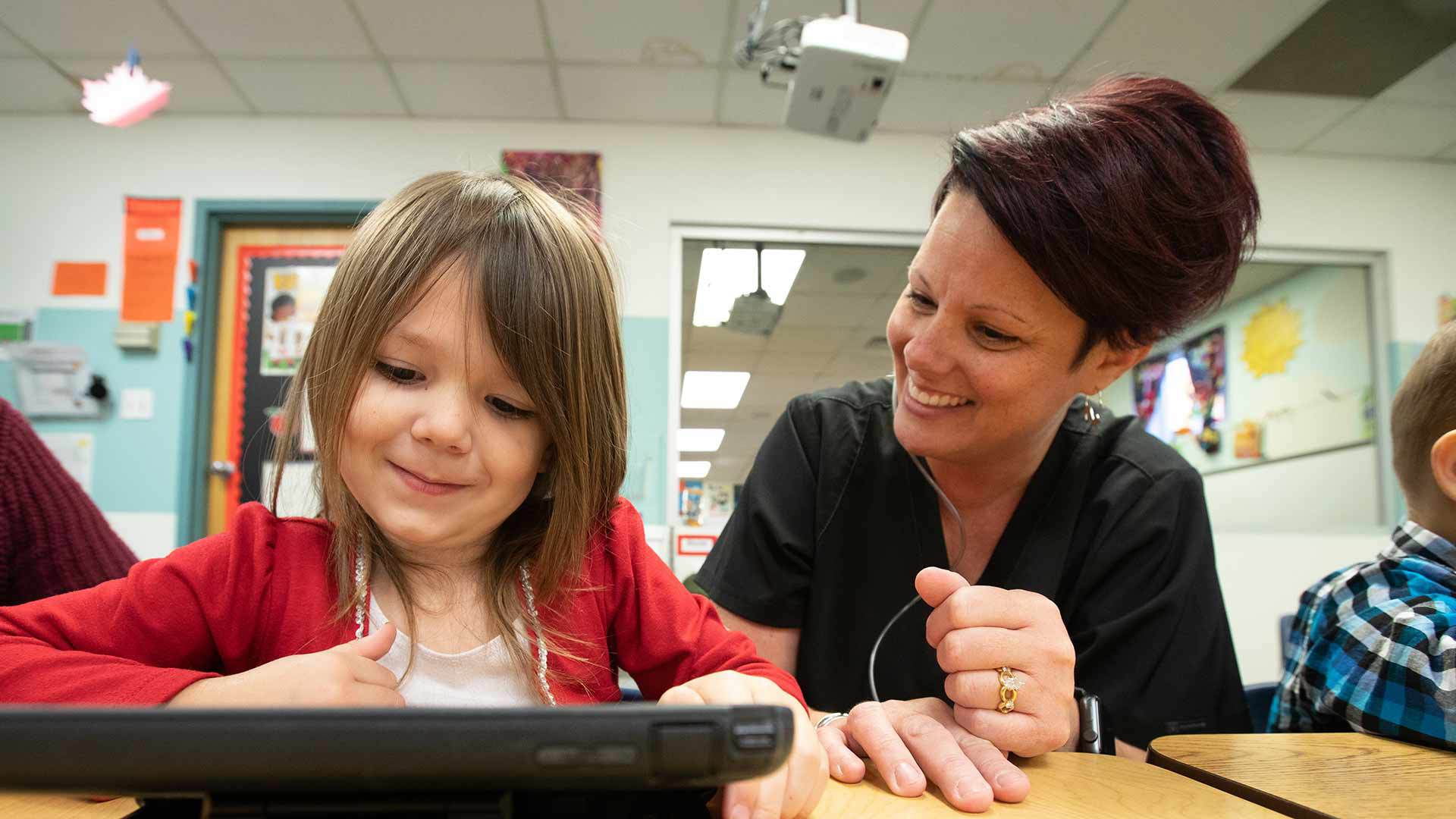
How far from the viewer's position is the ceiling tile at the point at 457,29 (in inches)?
113

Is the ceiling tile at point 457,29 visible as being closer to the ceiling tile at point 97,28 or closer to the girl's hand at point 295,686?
the ceiling tile at point 97,28

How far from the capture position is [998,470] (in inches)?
40.9

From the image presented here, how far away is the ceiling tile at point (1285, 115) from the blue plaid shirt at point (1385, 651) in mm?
2922

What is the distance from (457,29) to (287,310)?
1345 millimetres

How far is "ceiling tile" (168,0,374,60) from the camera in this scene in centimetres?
287

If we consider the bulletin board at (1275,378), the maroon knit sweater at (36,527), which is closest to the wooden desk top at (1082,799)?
the maroon knit sweater at (36,527)

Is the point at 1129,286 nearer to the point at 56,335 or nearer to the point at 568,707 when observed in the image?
the point at 568,707

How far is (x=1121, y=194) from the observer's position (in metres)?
0.84

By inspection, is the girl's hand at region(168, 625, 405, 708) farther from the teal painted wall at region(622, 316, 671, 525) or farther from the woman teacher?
the teal painted wall at region(622, 316, 671, 525)

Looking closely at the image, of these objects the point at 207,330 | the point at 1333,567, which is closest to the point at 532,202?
the point at 207,330

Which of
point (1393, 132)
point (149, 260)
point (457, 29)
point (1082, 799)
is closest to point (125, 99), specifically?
point (457, 29)

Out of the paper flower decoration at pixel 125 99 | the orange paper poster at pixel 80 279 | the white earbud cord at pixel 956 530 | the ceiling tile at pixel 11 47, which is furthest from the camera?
the orange paper poster at pixel 80 279

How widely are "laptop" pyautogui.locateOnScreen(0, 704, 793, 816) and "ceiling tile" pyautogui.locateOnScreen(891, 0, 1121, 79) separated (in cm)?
304

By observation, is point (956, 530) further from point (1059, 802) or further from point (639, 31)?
point (639, 31)
